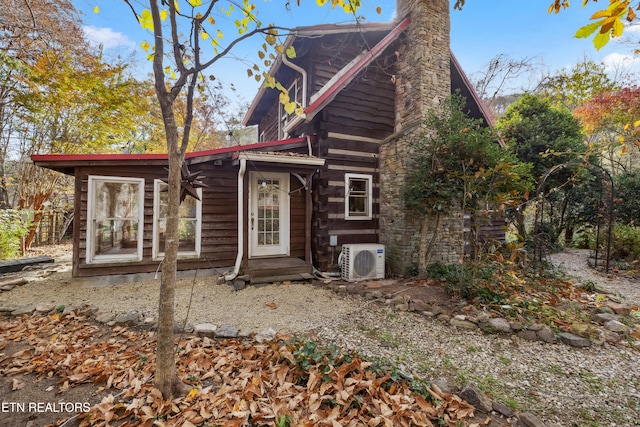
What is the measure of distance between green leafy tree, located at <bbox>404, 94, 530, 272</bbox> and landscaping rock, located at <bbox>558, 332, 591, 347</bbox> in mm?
2351

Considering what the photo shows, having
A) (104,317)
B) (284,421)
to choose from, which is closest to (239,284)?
(104,317)

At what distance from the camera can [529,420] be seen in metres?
2.17

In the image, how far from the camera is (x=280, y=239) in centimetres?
722

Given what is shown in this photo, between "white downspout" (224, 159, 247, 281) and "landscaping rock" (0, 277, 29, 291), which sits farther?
"white downspout" (224, 159, 247, 281)

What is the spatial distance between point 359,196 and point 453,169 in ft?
7.93

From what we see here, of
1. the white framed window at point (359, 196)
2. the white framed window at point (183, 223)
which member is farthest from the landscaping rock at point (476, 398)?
the white framed window at point (183, 223)

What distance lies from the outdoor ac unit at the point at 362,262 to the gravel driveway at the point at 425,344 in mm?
926

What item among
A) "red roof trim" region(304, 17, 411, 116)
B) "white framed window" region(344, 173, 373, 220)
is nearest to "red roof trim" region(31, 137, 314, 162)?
"red roof trim" region(304, 17, 411, 116)

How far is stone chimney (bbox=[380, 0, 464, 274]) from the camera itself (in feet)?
21.2

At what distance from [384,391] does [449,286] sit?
320cm

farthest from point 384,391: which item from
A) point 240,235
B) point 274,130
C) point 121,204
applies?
point 274,130

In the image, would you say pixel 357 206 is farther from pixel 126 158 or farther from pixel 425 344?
pixel 126 158

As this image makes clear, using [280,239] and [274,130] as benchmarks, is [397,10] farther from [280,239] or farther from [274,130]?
[280,239]
